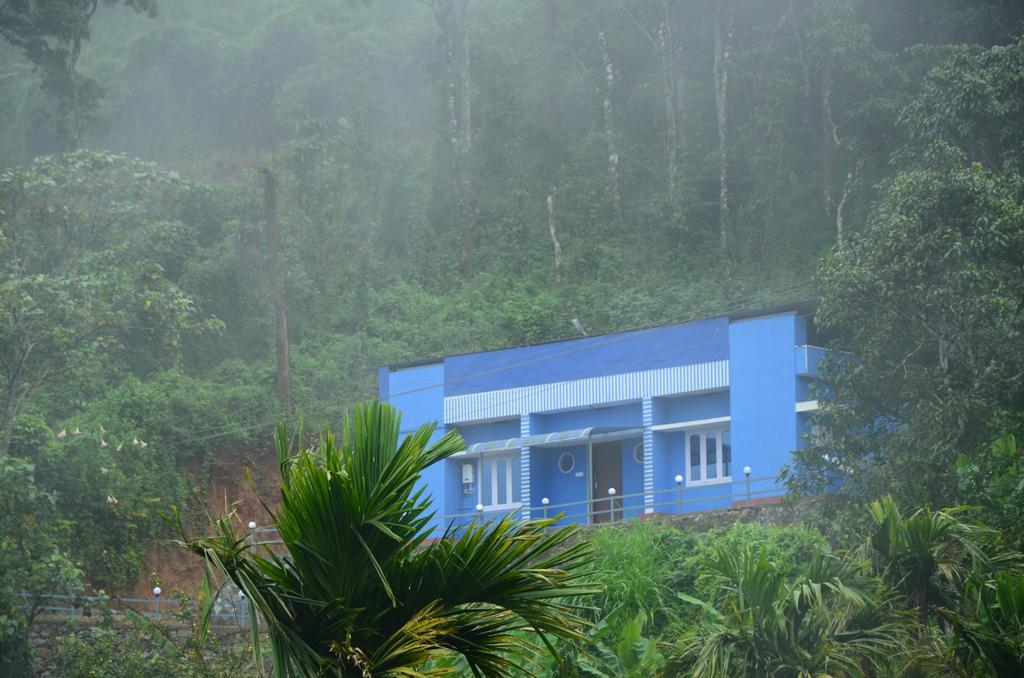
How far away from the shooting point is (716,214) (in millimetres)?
46469

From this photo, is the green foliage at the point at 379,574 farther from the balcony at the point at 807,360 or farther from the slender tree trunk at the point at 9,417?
the slender tree trunk at the point at 9,417

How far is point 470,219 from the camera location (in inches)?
1984

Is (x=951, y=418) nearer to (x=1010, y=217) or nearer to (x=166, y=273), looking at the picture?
(x=1010, y=217)

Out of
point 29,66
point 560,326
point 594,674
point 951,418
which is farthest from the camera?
point 29,66

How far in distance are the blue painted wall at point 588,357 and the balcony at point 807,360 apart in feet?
7.36

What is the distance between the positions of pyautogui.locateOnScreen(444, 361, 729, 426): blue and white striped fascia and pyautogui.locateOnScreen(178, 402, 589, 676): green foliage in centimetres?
2214

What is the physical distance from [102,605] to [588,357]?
41.1ft

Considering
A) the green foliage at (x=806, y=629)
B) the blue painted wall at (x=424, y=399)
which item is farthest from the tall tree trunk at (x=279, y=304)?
the green foliage at (x=806, y=629)

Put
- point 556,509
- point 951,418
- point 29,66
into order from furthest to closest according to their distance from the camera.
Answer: point 29,66 → point 556,509 → point 951,418

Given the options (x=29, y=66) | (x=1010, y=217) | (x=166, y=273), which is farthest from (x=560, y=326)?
(x=29, y=66)

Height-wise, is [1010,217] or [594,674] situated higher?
[1010,217]

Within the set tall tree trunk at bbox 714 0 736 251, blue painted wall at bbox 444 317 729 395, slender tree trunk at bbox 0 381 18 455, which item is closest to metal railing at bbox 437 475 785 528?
blue painted wall at bbox 444 317 729 395

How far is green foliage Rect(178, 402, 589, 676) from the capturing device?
7492 mm

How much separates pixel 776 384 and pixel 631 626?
1141 cm
